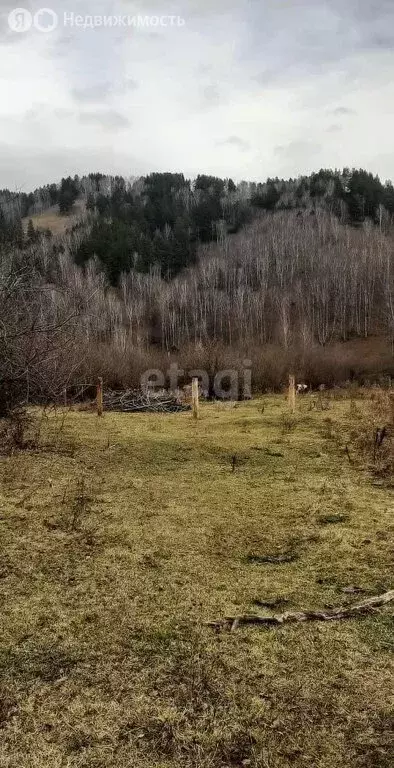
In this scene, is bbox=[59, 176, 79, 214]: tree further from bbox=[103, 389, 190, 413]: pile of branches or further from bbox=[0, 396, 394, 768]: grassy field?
bbox=[0, 396, 394, 768]: grassy field

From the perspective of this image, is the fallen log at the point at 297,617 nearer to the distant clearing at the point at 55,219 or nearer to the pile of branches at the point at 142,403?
the pile of branches at the point at 142,403

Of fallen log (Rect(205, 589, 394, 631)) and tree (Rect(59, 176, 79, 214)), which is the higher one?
tree (Rect(59, 176, 79, 214))

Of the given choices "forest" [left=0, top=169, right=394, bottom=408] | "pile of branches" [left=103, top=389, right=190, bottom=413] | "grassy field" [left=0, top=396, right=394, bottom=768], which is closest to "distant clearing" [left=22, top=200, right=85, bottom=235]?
"forest" [left=0, top=169, right=394, bottom=408]

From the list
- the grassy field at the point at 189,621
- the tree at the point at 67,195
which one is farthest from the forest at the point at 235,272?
the grassy field at the point at 189,621

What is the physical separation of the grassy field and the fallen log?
0.07m

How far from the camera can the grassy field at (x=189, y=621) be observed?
2449 mm

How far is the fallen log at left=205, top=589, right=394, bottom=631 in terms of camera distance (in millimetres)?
3488

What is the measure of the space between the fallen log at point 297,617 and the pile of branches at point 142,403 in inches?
543

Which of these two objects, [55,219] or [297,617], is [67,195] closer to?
[55,219]

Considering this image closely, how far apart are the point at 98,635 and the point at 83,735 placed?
2.93 ft

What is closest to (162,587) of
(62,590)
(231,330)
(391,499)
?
(62,590)

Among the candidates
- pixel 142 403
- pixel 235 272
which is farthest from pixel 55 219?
pixel 142 403

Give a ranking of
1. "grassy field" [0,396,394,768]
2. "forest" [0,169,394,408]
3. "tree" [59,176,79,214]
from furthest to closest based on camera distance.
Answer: "tree" [59,176,79,214] < "forest" [0,169,394,408] < "grassy field" [0,396,394,768]

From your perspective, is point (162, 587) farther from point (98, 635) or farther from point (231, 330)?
point (231, 330)
